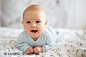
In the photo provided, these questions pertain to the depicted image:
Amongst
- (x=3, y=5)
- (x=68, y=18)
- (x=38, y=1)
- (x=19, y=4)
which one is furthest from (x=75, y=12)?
(x=3, y=5)

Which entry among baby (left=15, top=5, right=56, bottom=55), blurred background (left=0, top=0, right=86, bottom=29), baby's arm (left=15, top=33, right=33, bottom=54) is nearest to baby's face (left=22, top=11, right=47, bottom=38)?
baby (left=15, top=5, right=56, bottom=55)

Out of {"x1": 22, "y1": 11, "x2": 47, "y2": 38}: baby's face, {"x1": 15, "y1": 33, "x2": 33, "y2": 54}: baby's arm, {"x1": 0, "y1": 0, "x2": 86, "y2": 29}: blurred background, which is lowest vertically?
{"x1": 15, "y1": 33, "x2": 33, "y2": 54}: baby's arm

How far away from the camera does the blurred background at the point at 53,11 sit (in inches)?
84.3

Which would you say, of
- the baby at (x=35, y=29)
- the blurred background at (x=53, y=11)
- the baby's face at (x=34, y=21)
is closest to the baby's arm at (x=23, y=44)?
the baby at (x=35, y=29)

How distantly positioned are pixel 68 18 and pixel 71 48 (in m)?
1.55

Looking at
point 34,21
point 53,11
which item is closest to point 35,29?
point 34,21

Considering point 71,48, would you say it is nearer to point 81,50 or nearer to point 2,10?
point 81,50

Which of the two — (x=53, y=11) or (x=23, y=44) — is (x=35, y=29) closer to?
(x=23, y=44)

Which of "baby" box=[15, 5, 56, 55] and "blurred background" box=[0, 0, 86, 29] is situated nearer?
"baby" box=[15, 5, 56, 55]

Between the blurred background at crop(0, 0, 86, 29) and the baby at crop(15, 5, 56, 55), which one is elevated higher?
the blurred background at crop(0, 0, 86, 29)

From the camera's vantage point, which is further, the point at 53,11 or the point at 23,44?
the point at 53,11

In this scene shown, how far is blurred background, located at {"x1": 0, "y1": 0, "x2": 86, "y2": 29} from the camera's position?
7.02 feet

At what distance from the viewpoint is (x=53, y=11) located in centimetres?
220

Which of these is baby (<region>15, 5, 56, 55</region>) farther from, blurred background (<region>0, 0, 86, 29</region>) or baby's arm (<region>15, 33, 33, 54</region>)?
blurred background (<region>0, 0, 86, 29</region>)
